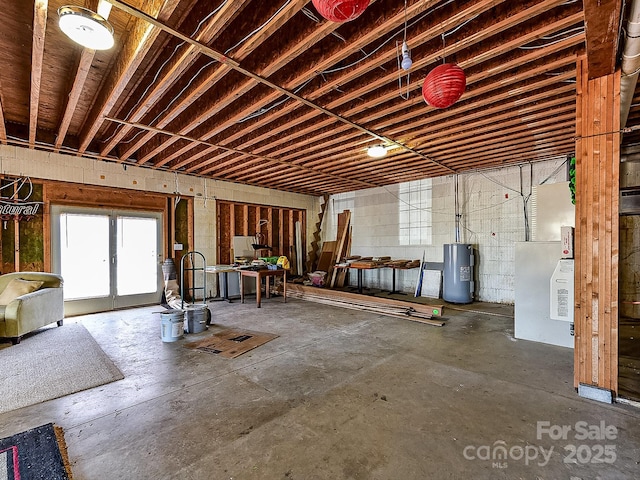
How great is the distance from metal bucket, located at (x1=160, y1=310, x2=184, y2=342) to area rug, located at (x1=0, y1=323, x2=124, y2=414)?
687mm

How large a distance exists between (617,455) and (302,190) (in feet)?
27.6

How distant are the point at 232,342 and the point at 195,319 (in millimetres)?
849

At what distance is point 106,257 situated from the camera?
5.98m

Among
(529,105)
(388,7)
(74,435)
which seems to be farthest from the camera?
(529,105)

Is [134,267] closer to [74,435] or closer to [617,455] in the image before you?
[74,435]

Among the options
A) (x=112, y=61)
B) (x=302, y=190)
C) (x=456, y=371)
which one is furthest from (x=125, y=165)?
(x=456, y=371)

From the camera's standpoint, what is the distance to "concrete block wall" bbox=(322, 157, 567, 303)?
245 inches

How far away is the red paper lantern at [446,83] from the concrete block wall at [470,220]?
4.98 meters

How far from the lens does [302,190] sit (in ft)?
30.9

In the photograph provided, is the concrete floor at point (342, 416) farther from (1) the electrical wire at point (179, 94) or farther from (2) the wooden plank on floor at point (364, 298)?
(1) the electrical wire at point (179, 94)

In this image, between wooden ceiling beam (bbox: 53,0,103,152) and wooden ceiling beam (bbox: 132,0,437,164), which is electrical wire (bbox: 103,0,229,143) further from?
wooden ceiling beam (bbox: 53,0,103,152)

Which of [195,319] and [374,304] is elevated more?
[195,319]

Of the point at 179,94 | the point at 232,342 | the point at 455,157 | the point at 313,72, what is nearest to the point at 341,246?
the point at 455,157

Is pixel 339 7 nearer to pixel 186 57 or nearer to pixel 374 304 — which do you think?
pixel 186 57
